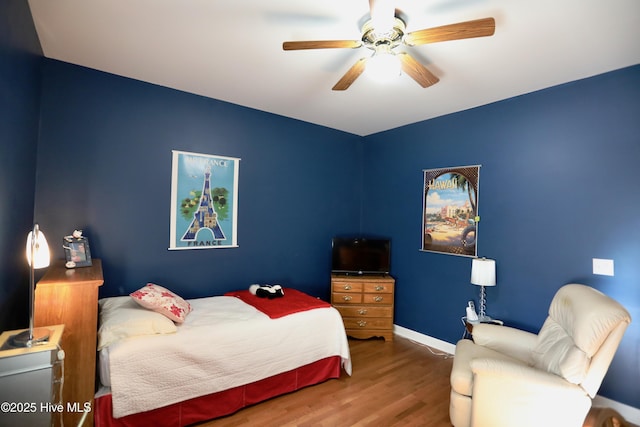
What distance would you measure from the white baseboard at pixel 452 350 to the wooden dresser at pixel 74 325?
3189 millimetres

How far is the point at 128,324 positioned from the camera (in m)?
1.97

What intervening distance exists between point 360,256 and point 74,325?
2.88 meters

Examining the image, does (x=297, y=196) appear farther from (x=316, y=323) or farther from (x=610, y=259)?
(x=610, y=259)

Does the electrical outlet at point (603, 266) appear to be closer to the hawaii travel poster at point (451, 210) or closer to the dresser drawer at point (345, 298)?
the hawaii travel poster at point (451, 210)

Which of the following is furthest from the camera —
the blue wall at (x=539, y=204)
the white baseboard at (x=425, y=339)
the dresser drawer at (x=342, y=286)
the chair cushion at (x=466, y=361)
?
the dresser drawer at (x=342, y=286)

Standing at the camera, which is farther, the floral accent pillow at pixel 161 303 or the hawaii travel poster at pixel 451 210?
the hawaii travel poster at pixel 451 210

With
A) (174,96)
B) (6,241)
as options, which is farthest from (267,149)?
(6,241)

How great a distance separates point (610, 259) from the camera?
7.65 ft

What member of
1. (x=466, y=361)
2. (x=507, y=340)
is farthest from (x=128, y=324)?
(x=507, y=340)

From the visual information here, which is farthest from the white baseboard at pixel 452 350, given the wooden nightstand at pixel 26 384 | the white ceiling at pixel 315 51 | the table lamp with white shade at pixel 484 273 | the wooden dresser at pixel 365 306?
the wooden nightstand at pixel 26 384

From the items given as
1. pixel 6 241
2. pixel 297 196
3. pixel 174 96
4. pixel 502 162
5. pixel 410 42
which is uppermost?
pixel 174 96

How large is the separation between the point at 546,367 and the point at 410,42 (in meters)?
2.28

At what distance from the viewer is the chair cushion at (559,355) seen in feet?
5.70

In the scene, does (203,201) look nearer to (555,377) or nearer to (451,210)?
(451,210)
